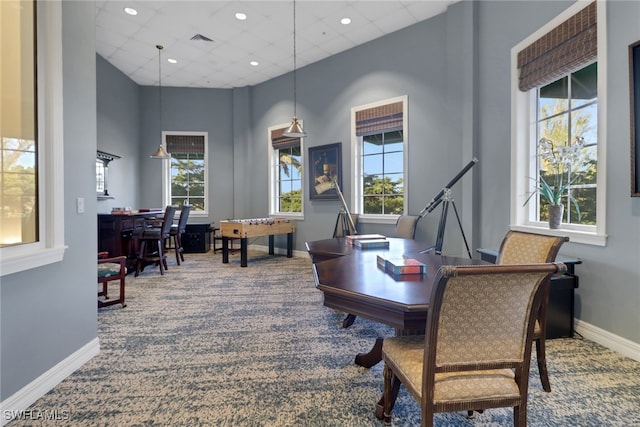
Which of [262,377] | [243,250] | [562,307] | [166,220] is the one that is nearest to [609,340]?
[562,307]

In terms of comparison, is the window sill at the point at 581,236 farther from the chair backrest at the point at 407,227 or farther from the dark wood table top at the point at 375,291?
the chair backrest at the point at 407,227

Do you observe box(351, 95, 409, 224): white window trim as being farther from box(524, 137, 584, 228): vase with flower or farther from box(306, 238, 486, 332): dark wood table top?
box(306, 238, 486, 332): dark wood table top

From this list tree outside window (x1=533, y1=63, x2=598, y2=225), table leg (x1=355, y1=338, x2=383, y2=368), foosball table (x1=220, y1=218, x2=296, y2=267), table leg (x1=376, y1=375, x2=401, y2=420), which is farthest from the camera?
foosball table (x1=220, y1=218, x2=296, y2=267)

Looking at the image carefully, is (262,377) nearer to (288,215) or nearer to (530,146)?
(530,146)

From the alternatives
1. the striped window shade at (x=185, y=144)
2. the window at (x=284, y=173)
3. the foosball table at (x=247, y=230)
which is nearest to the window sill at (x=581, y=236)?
the foosball table at (x=247, y=230)

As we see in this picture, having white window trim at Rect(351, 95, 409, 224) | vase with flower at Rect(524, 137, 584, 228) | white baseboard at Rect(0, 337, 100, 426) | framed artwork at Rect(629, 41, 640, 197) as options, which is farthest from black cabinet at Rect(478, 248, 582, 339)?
white baseboard at Rect(0, 337, 100, 426)

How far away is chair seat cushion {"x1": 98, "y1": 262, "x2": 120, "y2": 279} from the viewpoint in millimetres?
2967

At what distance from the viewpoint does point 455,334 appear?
1.06 metres

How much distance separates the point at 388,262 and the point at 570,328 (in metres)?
1.91

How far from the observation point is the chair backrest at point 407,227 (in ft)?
13.0

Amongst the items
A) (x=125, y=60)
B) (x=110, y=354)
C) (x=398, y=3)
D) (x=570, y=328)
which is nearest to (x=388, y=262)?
(x=570, y=328)

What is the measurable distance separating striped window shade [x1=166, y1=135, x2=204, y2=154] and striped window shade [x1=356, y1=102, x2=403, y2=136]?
3.80 metres

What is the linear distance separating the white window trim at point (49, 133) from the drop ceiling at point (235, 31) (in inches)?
108

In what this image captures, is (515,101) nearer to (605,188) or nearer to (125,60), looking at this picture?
(605,188)
